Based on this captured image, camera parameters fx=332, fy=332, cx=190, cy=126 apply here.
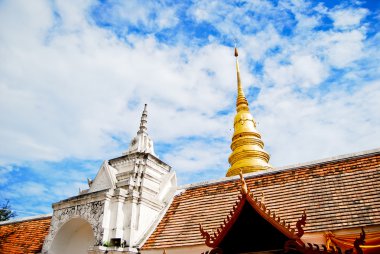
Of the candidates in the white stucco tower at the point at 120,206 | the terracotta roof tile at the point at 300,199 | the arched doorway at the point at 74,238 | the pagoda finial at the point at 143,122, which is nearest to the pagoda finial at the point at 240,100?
the pagoda finial at the point at 143,122

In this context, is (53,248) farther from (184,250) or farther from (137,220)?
(184,250)

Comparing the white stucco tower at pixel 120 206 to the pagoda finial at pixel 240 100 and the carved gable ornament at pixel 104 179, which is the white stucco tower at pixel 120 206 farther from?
the pagoda finial at pixel 240 100

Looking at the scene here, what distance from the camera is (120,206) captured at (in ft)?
36.7

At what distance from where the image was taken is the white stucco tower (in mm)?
10750

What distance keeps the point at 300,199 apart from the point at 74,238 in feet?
27.9

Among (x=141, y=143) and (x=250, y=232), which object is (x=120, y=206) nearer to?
(x=141, y=143)

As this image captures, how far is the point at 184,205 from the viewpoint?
11.9 metres

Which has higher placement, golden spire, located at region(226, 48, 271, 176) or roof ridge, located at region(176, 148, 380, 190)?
golden spire, located at region(226, 48, 271, 176)

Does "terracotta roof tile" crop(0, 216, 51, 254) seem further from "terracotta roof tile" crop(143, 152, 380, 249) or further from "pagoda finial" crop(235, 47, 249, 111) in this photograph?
"pagoda finial" crop(235, 47, 249, 111)

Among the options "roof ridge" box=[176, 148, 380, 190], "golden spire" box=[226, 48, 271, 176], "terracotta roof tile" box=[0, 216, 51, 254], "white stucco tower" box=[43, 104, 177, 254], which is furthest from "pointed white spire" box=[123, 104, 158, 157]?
"golden spire" box=[226, 48, 271, 176]

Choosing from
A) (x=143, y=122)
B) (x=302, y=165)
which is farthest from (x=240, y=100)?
(x=302, y=165)

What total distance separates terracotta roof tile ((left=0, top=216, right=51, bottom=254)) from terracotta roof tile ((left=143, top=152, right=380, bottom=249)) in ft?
18.3

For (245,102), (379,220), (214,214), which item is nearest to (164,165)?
(214,214)

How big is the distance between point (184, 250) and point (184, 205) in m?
2.39
